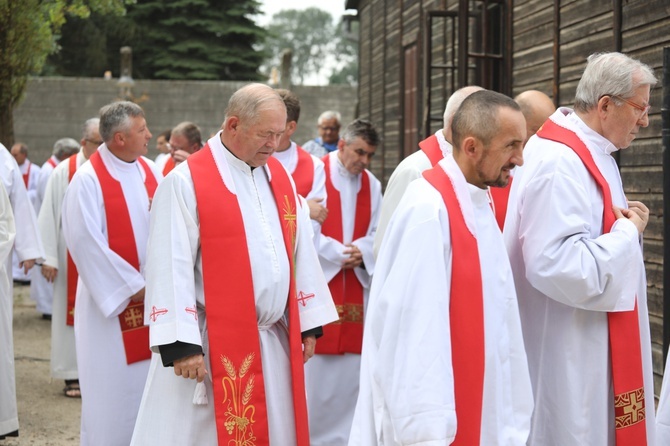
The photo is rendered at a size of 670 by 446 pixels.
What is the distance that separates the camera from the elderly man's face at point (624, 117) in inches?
159

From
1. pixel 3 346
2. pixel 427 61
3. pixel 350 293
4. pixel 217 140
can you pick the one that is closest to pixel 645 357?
pixel 217 140

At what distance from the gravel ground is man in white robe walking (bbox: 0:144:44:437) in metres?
0.30

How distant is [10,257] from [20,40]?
4101 mm

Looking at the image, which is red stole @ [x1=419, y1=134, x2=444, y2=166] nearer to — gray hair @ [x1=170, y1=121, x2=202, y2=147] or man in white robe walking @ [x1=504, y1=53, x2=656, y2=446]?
man in white robe walking @ [x1=504, y1=53, x2=656, y2=446]

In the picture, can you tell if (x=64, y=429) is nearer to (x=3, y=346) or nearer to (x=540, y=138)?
(x=3, y=346)

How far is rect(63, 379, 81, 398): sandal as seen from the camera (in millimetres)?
8367

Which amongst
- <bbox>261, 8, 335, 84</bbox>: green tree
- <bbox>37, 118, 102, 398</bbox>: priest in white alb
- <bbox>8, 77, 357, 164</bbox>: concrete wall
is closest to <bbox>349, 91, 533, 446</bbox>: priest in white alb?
<bbox>37, 118, 102, 398</bbox>: priest in white alb

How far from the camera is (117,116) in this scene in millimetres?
6055

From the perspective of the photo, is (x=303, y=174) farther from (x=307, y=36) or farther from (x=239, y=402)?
(x=307, y=36)

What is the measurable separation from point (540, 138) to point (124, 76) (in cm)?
1947

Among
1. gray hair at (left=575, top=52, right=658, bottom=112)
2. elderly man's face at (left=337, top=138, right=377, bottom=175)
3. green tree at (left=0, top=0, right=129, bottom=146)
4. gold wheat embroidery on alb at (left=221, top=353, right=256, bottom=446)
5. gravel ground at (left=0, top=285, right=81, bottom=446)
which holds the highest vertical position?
green tree at (left=0, top=0, right=129, bottom=146)

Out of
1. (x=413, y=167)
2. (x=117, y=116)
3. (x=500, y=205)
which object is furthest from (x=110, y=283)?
(x=500, y=205)

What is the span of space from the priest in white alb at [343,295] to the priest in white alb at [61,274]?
2.21m

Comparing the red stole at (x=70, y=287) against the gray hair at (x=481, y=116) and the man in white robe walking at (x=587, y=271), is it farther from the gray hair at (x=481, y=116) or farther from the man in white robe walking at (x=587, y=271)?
the gray hair at (x=481, y=116)
